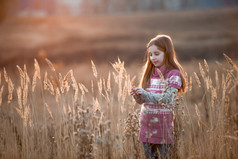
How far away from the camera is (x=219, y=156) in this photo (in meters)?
2.37

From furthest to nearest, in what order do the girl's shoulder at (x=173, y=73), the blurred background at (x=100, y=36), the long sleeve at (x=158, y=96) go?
the blurred background at (x=100, y=36), the girl's shoulder at (x=173, y=73), the long sleeve at (x=158, y=96)

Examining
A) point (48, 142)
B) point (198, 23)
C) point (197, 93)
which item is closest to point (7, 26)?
point (198, 23)

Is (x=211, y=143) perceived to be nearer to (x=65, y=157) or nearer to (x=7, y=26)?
(x=65, y=157)

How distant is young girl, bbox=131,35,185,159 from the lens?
2.23 m

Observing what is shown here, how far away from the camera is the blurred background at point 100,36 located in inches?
846

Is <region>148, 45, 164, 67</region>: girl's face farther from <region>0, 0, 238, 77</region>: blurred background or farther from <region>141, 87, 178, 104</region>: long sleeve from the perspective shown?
<region>0, 0, 238, 77</region>: blurred background

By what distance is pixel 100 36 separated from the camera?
104 ft

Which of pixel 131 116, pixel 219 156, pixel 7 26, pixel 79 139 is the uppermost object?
pixel 7 26

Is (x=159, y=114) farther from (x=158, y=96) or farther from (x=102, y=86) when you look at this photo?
(x=102, y=86)

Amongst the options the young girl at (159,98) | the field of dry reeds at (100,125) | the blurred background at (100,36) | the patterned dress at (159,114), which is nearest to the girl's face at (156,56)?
the young girl at (159,98)

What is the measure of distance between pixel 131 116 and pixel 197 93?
548 cm

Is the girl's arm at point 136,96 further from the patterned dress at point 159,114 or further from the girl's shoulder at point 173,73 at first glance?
the girl's shoulder at point 173,73

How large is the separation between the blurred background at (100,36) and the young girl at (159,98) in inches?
484

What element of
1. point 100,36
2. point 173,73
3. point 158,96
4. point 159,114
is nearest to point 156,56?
point 173,73
